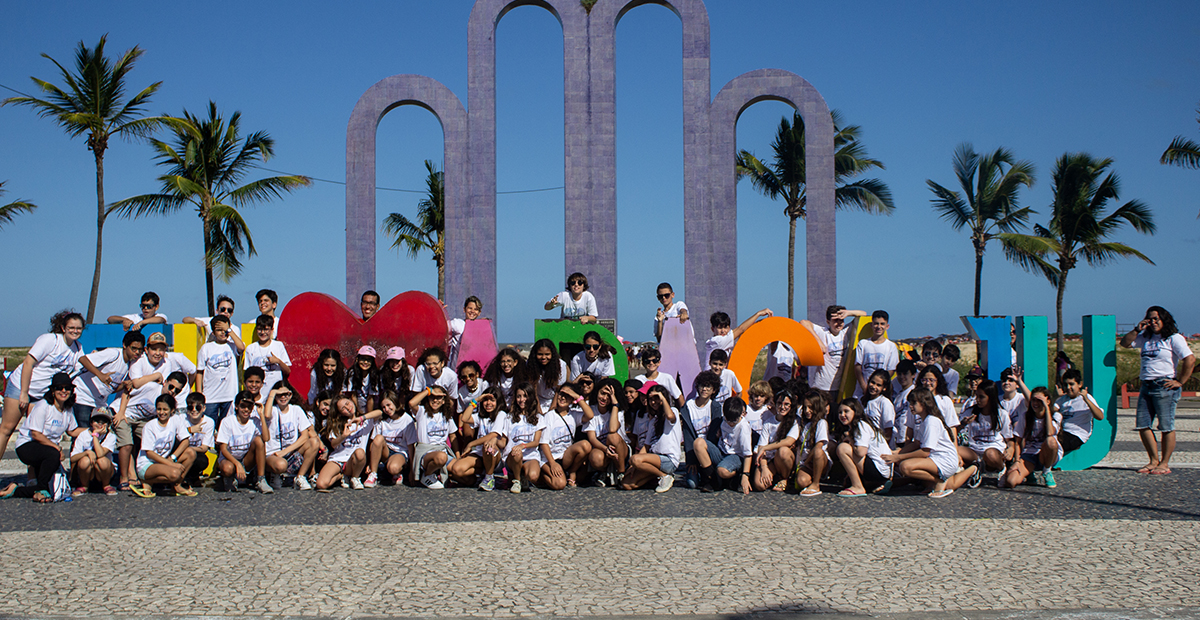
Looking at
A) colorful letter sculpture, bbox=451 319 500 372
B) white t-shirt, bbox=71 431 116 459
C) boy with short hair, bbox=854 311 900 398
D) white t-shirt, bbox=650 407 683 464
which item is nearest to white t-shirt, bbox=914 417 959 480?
boy with short hair, bbox=854 311 900 398

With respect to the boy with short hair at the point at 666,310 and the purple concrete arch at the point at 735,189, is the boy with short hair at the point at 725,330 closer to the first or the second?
the boy with short hair at the point at 666,310

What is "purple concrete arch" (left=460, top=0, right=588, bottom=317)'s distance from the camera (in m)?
14.4

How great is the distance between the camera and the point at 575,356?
9969 millimetres

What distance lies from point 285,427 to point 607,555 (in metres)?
4.14

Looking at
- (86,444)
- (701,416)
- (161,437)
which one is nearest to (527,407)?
(701,416)

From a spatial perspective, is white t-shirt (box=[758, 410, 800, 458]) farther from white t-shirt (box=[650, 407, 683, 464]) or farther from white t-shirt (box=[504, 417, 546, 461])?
white t-shirt (box=[504, 417, 546, 461])

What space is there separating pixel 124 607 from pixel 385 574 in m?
1.40

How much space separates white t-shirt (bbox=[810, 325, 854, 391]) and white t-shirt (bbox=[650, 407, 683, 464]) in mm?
2374

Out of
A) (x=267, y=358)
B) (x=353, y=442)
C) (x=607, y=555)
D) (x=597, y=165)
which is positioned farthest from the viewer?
(x=597, y=165)

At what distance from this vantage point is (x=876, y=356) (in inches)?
372

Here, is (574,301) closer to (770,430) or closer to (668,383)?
(668,383)

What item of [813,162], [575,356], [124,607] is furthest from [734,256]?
[124,607]

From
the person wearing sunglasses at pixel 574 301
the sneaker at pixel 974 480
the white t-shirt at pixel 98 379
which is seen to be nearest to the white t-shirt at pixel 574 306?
the person wearing sunglasses at pixel 574 301

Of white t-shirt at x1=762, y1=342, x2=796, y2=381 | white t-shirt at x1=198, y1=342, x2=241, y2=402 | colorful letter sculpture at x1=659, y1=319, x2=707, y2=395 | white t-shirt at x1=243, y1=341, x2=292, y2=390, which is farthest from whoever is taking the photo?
colorful letter sculpture at x1=659, y1=319, x2=707, y2=395
